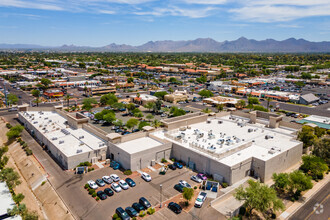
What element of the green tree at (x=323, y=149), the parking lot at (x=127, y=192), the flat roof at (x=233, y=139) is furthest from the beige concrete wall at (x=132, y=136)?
the green tree at (x=323, y=149)

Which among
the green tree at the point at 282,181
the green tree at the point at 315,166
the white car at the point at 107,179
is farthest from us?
the green tree at the point at 315,166

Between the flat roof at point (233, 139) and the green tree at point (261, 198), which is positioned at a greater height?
the flat roof at point (233, 139)

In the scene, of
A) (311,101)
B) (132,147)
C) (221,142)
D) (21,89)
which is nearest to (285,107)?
(311,101)

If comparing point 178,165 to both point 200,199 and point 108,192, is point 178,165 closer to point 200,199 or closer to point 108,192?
point 200,199

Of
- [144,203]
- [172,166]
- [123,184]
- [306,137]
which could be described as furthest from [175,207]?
[306,137]

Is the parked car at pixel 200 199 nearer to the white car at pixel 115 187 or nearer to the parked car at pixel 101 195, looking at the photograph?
the white car at pixel 115 187

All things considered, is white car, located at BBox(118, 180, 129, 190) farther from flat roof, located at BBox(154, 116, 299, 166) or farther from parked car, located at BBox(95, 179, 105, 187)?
flat roof, located at BBox(154, 116, 299, 166)

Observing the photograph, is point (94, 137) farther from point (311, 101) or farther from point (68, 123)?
point (311, 101)
